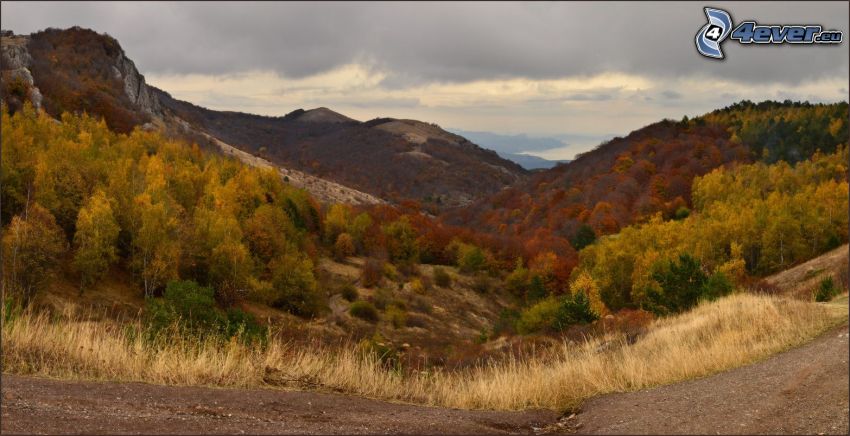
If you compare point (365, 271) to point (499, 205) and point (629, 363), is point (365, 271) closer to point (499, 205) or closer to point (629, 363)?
point (629, 363)

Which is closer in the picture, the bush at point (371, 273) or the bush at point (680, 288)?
the bush at point (680, 288)

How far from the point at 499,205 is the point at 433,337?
134 metres

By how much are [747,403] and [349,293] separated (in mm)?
59619

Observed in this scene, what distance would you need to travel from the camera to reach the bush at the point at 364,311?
194ft

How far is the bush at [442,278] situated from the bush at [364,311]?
2024 centimetres

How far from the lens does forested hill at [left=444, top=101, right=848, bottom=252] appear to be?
126812 millimetres

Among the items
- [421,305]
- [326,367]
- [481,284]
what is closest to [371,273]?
[421,305]

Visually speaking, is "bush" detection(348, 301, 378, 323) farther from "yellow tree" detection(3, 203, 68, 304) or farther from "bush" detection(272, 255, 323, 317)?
"yellow tree" detection(3, 203, 68, 304)

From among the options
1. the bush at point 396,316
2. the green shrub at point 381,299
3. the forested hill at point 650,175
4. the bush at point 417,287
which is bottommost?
the bush at point 396,316

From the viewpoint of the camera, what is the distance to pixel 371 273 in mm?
73375

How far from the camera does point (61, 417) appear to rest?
6340 millimetres

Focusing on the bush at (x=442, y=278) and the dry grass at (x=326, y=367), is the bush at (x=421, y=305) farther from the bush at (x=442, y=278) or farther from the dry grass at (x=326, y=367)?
the dry grass at (x=326, y=367)

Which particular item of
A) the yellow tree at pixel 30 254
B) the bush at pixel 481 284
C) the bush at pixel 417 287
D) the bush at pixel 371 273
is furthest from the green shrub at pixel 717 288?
the bush at pixel 481 284

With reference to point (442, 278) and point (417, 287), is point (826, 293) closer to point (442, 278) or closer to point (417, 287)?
point (417, 287)
